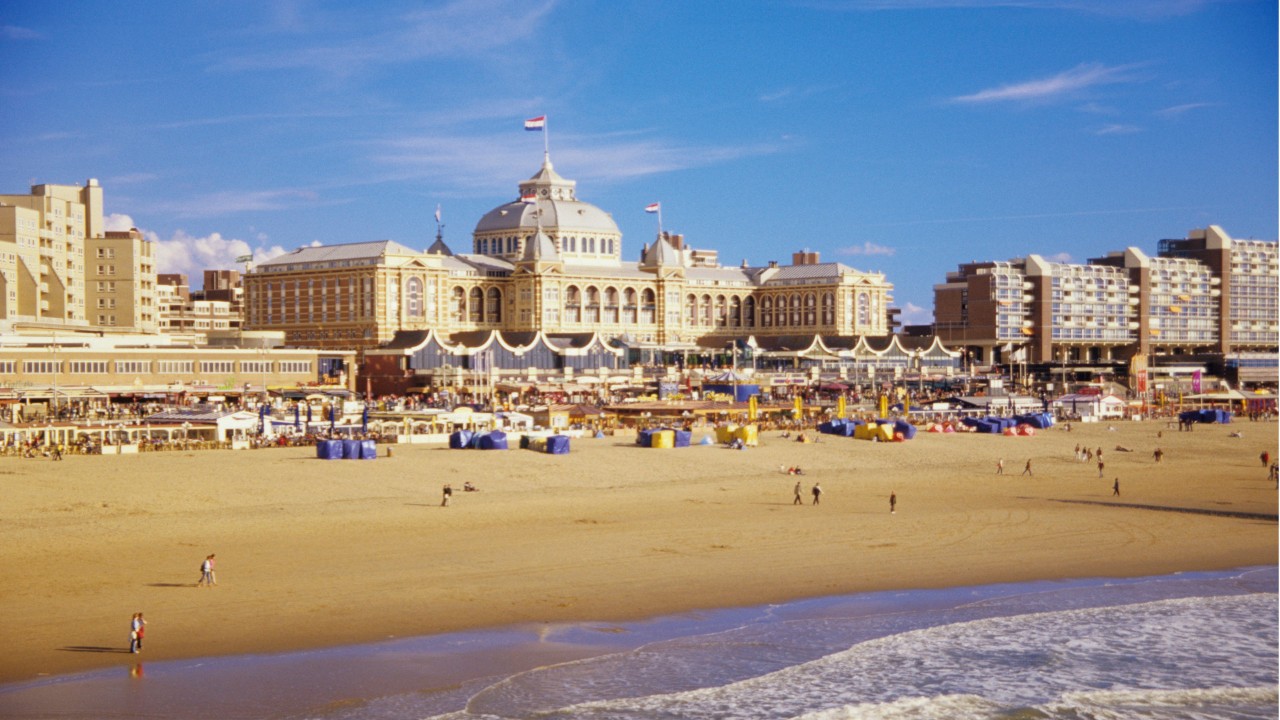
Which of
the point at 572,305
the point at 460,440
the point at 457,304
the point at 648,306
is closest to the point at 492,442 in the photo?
the point at 460,440

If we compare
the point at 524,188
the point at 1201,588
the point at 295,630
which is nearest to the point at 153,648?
the point at 295,630

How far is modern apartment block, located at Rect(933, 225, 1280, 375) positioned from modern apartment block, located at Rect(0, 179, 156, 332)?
7862 centimetres

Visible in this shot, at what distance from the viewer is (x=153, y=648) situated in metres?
23.3

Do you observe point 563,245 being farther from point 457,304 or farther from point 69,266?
point 69,266

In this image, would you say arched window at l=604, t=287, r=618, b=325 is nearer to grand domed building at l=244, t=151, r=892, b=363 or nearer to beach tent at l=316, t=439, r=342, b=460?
grand domed building at l=244, t=151, r=892, b=363

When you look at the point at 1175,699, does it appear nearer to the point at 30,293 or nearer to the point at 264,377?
the point at 264,377

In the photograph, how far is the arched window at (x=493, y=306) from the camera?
117438mm

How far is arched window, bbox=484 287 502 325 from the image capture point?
117 meters

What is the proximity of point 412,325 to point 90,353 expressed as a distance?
36807 mm

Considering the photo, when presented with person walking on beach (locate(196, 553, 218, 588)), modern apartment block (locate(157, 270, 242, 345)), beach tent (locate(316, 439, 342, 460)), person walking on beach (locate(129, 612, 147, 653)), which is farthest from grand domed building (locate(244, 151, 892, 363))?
person walking on beach (locate(129, 612, 147, 653))

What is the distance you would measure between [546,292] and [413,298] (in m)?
13.0

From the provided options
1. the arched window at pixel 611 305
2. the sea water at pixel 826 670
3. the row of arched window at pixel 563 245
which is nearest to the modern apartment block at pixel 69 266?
the row of arched window at pixel 563 245

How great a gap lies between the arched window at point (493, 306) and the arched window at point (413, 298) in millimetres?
10242

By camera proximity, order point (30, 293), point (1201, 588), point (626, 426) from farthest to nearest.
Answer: point (30, 293) → point (626, 426) → point (1201, 588)
